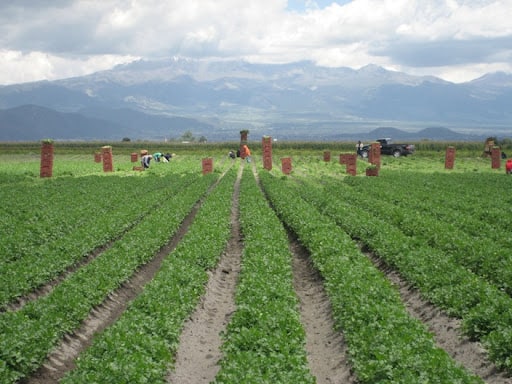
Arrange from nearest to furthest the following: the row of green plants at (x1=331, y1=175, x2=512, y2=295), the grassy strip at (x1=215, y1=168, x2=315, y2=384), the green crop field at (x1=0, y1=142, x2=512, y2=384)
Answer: the grassy strip at (x1=215, y1=168, x2=315, y2=384) < the green crop field at (x1=0, y1=142, x2=512, y2=384) < the row of green plants at (x1=331, y1=175, x2=512, y2=295)

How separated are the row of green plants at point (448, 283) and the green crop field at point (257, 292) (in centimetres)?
4

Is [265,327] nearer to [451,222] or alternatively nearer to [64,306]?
[64,306]

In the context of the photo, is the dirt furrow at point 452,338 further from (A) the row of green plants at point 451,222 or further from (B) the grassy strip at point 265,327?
(B) the grassy strip at point 265,327

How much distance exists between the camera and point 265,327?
1027 cm

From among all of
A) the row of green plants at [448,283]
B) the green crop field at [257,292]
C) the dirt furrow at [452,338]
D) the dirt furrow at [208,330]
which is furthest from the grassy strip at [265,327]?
the row of green plants at [448,283]

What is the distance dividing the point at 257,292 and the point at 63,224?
10719 millimetres

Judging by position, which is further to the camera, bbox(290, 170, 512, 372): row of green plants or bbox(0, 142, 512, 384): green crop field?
bbox(290, 170, 512, 372): row of green plants

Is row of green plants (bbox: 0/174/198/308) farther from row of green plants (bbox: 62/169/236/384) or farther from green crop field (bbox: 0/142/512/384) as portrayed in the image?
row of green plants (bbox: 62/169/236/384)

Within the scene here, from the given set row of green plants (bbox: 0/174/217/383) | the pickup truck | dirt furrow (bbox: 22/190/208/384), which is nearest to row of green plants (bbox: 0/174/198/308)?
row of green plants (bbox: 0/174/217/383)

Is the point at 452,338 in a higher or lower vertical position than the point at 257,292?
lower

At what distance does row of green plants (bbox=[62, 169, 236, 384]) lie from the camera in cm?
855

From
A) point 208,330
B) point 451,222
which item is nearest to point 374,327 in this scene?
point 208,330

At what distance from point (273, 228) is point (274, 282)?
674 cm

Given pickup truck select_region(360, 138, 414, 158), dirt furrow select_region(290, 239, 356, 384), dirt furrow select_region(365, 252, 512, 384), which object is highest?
pickup truck select_region(360, 138, 414, 158)
